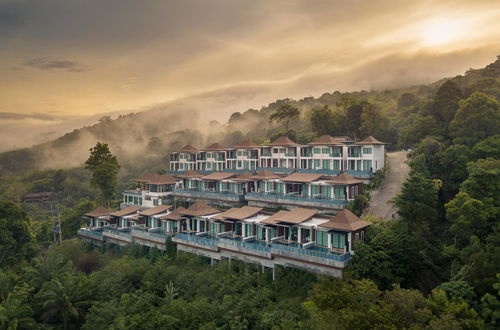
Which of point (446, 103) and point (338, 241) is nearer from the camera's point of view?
point (338, 241)

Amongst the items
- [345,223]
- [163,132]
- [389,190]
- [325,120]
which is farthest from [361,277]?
[163,132]

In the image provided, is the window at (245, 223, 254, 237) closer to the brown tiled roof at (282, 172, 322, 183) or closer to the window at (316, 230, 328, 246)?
the window at (316, 230, 328, 246)

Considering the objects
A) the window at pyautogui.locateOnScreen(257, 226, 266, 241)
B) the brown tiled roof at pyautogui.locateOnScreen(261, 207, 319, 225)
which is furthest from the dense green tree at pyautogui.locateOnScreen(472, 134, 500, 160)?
the window at pyautogui.locateOnScreen(257, 226, 266, 241)

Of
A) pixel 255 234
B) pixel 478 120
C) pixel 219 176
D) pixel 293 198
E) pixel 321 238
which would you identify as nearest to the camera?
pixel 321 238

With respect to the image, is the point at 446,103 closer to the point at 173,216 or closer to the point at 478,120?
the point at 478,120

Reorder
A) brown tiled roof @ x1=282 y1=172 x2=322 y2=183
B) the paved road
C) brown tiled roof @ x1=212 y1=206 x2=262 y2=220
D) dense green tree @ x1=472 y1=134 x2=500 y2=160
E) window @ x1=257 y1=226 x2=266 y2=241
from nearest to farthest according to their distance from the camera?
dense green tree @ x1=472 y1=134 x2=500 y2=160 → window @ x1=257 y1=226 x2=266 y2=241 → the paved road → brown tiled roof @ x1=212 y1=206 x2=262 y2=220 → brown tiled roof @ x1=282 y1=172 x2=322 y2=183

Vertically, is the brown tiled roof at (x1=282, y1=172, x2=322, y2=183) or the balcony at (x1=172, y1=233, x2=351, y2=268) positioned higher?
the brown tiled roof at (x1=282, y1=172, x2=322, y2=183)
